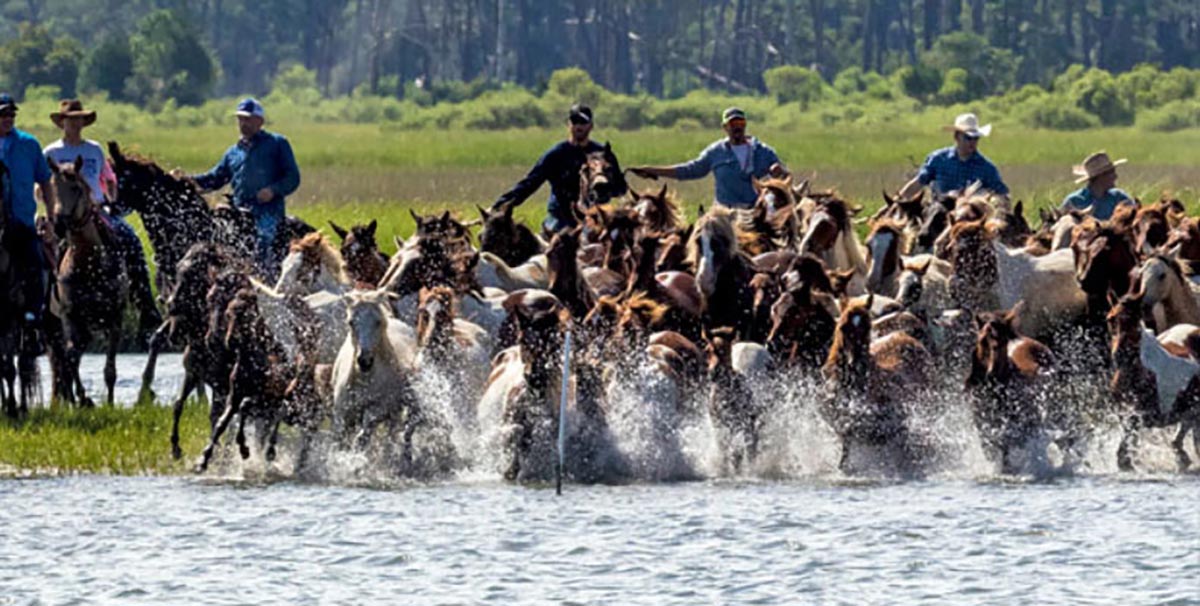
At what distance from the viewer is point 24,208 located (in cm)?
1823

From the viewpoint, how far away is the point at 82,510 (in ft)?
48.8

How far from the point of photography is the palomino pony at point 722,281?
55.1 ft

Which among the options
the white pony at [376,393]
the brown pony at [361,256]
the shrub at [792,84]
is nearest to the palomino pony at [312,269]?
the brown pony at [361,256]

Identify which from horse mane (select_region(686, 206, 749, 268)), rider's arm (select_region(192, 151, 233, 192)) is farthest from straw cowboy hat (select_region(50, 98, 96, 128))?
horse mane (select_region(686, 206, 749, 268))

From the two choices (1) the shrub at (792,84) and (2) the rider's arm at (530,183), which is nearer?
(2) the rider's arm at (530,183)

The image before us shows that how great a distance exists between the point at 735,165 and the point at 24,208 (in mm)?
5404

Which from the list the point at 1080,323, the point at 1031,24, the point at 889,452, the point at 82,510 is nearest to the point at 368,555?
the point at 82,510

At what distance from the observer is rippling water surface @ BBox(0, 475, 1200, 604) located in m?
12.6

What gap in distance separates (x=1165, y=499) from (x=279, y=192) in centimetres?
706

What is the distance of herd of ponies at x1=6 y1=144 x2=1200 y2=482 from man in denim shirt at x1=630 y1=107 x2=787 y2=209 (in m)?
2.78

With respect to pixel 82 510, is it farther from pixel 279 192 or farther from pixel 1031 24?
pixel 1031 24

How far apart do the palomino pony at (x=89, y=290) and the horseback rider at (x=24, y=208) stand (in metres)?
1.02

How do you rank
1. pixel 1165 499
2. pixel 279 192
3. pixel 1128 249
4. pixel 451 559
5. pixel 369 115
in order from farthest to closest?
1. pixel 369 115
2. pixel 279 192
3. pixel 1128 249
4. pixel 1165 499
5. pixel 451 559

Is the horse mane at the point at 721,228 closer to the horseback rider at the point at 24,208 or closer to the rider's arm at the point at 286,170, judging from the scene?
the rider's arm at the point at 286,170
